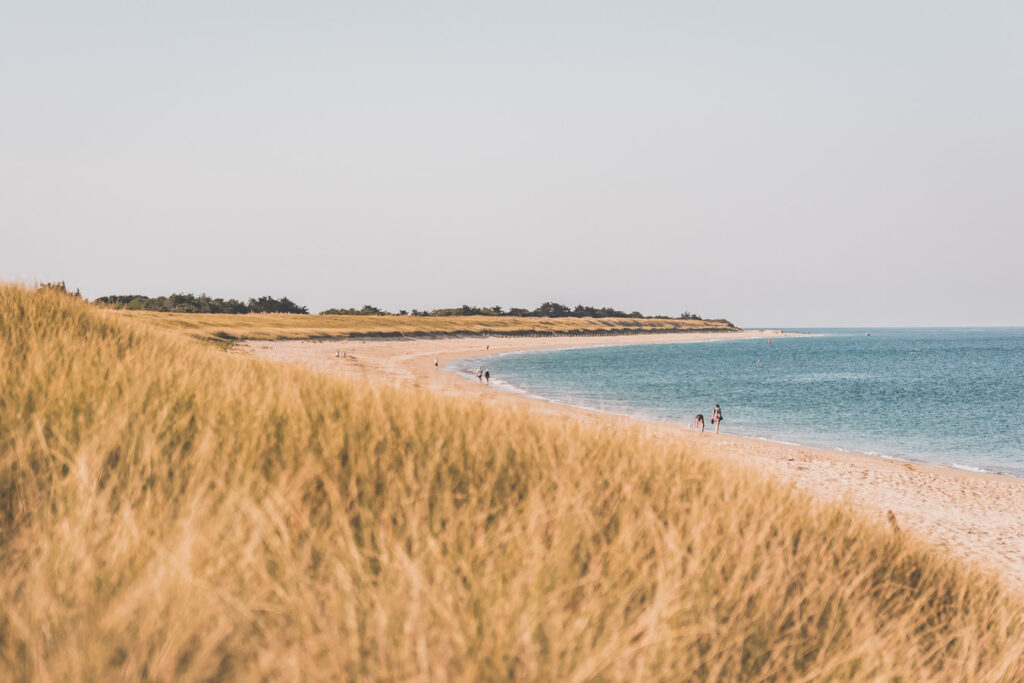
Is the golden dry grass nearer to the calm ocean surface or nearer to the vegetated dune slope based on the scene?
the calm ocean surface

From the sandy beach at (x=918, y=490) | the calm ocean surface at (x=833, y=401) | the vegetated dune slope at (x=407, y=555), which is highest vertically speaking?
the vegetated dune slope at (x=407, y=555)

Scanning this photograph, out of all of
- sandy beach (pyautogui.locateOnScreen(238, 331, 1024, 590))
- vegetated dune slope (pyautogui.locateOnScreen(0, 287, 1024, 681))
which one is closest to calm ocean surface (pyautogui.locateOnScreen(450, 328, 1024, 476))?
sandy beach (pyautogui.locateOnScreen(238, 331, 1024, 590))

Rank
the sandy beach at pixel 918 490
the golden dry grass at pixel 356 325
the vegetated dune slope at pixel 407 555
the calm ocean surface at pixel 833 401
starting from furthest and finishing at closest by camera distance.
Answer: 1. the golden dry grass at pixel 356 325
2. the calm ocean surface at pixel 833 401
3. the sandy beach at pixel 918 490
4. the vegetated dune slope at pixel 407 555

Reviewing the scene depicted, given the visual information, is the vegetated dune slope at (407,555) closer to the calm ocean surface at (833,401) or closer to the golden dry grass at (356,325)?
the calm ocean surface at (833,401)

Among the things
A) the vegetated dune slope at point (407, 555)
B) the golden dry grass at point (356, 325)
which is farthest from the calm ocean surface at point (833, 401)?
the golden dry grass at point (356, 325)

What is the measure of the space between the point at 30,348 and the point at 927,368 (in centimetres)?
9151

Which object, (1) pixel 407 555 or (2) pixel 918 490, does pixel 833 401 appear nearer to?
(2) pixel 918 490

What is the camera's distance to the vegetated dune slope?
190 cm

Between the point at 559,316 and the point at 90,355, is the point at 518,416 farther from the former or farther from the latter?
the point at 559,316

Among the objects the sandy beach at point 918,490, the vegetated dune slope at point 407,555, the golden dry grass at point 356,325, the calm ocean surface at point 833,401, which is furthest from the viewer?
the golden dry grass at point 356,325

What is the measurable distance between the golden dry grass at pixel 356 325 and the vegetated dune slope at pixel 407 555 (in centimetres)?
2477

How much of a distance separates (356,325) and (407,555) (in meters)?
95.0

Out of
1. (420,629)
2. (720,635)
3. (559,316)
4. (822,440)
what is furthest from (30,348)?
(559,316)

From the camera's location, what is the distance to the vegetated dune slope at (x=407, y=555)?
1.90m
